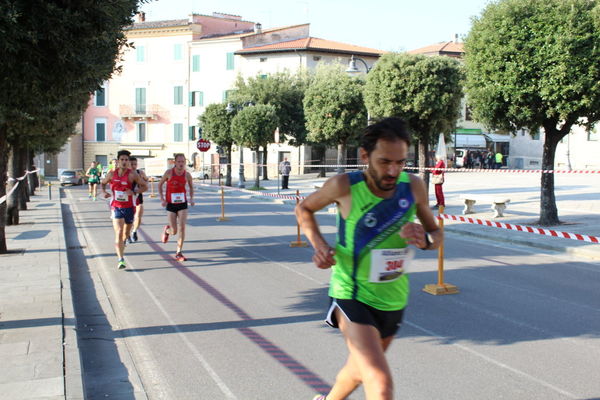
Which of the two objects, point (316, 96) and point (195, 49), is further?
point (195, 49)

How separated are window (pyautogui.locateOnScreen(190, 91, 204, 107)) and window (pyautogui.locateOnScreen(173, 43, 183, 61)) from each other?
385 centimetres

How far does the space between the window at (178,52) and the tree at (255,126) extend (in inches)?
1258

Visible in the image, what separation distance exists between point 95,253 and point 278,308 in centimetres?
620

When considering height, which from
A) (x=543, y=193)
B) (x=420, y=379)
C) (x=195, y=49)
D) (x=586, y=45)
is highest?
(x=195, y=49)

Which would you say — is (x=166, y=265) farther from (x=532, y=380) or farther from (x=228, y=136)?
(x=228, y=136)

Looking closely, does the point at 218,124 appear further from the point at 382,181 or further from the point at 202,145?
the point at 382,181

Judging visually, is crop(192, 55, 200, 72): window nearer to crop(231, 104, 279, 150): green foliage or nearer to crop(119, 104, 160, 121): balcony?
crop(119, 104, 160, 121): balcony

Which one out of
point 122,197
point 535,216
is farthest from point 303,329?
point 535,216

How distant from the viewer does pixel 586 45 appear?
1402 centimetres

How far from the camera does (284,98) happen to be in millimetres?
47875

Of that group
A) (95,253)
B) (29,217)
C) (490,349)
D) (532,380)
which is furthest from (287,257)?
(29,217)

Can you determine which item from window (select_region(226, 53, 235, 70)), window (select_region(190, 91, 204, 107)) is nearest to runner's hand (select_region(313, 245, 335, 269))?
window (select_region(226, 53, 235, 70))

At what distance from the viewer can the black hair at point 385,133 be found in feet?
12.3

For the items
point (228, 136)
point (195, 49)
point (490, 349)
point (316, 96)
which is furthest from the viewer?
point (195, 49)
